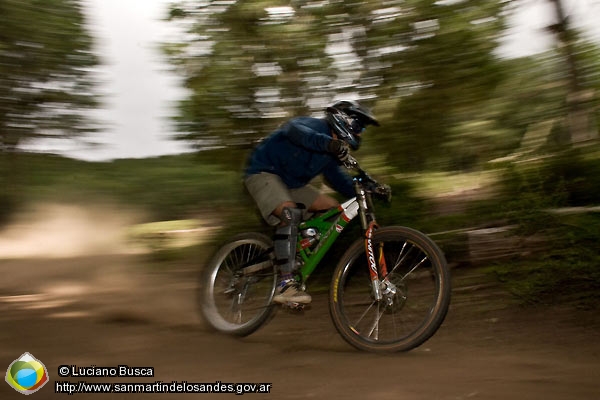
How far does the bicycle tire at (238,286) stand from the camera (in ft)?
17.0

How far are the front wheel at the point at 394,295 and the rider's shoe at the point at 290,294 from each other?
248 mm

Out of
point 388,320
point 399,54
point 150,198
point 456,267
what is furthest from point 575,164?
point 150,198

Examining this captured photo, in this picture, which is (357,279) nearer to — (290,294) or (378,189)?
(290,294)

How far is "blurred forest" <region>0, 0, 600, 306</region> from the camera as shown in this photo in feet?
17.8

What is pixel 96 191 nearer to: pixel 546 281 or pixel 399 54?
pixel 399 54

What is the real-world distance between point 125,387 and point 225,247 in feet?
6.01

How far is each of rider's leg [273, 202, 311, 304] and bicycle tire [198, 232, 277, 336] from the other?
28cm

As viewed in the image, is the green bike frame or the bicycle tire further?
the bicycle tire

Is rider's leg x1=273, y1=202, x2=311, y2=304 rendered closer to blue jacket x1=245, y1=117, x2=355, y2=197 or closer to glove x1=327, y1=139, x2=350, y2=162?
blue jacket x1=245, y1=117, x2=355, y2=197

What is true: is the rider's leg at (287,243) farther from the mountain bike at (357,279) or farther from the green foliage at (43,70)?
the green foliage at (43,70)

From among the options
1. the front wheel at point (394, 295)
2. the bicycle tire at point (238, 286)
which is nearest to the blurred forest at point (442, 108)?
the front wheel at point (394, 295)

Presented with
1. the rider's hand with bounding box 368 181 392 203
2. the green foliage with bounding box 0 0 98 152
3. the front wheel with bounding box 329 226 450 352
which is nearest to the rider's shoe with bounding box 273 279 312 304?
the front wheel with bounding box 329 226 450 352

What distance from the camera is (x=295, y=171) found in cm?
499

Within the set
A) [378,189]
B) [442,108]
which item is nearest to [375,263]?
[378,189]
